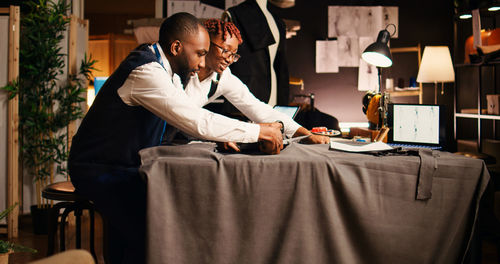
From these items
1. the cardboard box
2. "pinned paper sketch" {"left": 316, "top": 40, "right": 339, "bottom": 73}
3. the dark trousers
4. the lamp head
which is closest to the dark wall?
"pinned paper sketch" {"left": 316, "top": 40, "right": 339, "bottom": 73}

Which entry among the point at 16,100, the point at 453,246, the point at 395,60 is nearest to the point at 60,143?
the point at 16,100

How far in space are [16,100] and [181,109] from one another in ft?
8.01

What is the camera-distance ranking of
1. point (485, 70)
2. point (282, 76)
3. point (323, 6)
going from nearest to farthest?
1. point (282, 76)
2. point (485, 70)
3. point (323, 6)

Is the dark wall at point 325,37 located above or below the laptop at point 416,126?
above

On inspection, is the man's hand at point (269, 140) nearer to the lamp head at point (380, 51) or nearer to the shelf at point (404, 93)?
the lamp head at point (380, 51)

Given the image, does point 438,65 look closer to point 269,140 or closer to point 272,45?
point 272,45

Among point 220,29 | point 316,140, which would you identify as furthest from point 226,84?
point 316,140

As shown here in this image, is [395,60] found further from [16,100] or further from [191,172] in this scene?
[191,172]

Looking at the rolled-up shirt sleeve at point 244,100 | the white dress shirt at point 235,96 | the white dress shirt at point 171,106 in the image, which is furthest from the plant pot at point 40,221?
the white dress shirt at point 171,106

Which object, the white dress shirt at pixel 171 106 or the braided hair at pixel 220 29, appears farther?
the braided hair at pixel 220 29

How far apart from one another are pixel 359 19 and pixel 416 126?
3763 mm

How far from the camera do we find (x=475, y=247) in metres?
1.58

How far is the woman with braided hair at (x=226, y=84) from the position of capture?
2.28m

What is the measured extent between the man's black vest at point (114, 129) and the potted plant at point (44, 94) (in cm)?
224
